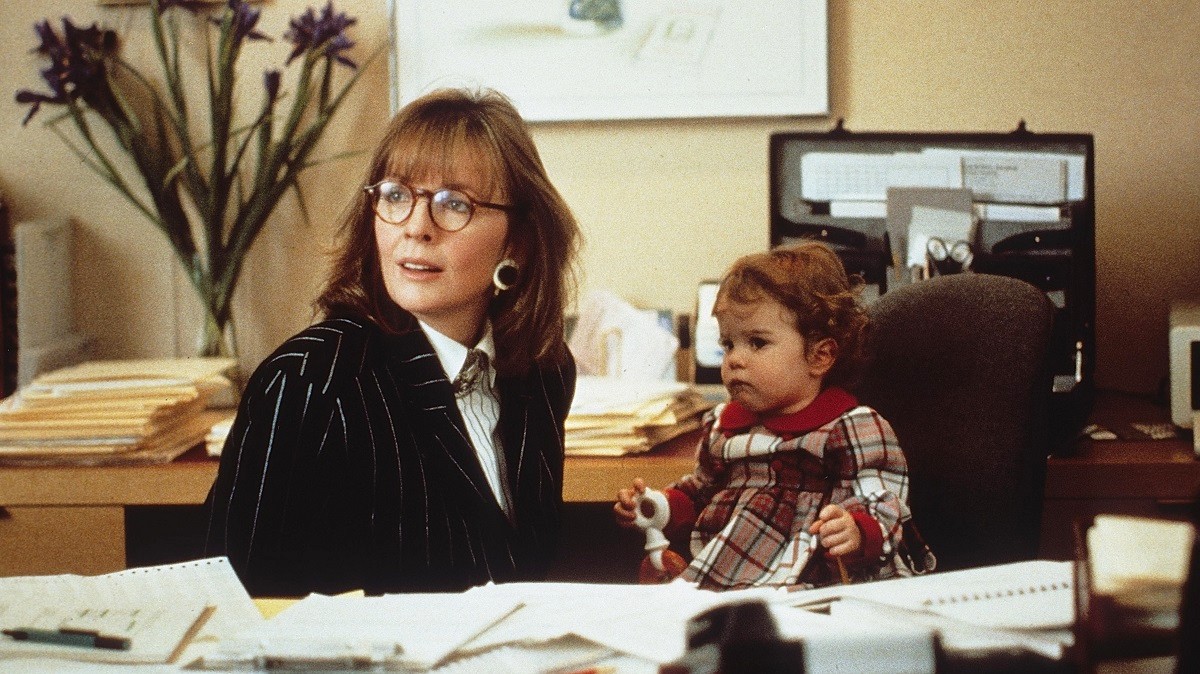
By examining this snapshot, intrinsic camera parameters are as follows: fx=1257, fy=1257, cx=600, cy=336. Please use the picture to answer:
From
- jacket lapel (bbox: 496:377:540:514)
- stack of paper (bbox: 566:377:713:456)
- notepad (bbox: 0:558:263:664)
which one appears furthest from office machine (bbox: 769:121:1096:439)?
notepad (bbox: 0:558:263:664)

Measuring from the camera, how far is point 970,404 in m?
1.54

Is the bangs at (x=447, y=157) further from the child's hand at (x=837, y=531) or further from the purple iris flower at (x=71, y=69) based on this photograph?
the purple iris flower at (x=71, y=69)

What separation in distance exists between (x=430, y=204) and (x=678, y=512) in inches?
21.0

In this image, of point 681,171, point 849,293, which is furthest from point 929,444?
point 681,171

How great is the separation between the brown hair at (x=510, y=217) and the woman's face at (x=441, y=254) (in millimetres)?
18

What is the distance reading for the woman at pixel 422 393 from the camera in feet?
4.39

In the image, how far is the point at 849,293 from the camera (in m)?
1.67

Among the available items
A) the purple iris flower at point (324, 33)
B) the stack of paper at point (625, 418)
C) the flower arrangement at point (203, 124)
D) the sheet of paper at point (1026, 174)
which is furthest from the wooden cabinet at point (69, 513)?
the sheet of paper at point (1026, 174)

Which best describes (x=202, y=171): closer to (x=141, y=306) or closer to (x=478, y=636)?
(x=141, y=306)

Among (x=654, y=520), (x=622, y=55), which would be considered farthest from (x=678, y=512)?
(x=622, y=55)

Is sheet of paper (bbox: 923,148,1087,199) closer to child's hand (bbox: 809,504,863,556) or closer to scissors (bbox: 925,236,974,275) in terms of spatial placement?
scissors (bbox: 925,236,974,275)

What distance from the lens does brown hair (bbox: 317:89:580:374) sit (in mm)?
1498

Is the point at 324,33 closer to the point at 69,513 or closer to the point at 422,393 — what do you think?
the point at 69,513

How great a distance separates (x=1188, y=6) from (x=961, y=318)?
1.08m
